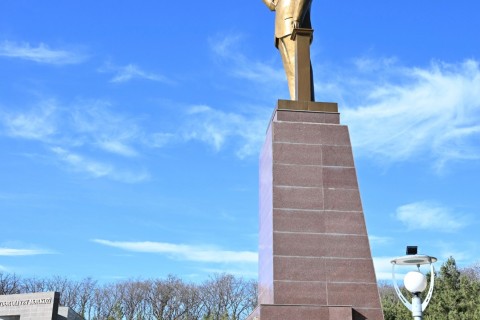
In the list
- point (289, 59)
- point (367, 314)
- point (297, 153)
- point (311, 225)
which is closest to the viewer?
point (367, 314)

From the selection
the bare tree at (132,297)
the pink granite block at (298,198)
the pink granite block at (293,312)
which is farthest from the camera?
the bare tree at (132,297)

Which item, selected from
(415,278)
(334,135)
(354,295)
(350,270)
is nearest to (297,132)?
(334,135)

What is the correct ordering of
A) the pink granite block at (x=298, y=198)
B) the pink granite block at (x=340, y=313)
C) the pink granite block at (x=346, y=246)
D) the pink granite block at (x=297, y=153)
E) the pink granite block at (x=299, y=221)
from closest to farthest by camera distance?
the pink granite block at (x=340, y=313) → the pink granite block at (x=346, y=246) → the pink granite block at (x=299, y=221) → the pink granite block at (x=298, y=198) → the pink granite block at (x=297, y=153)

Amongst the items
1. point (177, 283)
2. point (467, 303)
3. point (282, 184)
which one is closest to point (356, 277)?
point (282, 184)

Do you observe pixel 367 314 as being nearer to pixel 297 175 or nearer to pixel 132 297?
pixel 297 175

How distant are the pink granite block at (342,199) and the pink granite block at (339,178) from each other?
0.10 meters

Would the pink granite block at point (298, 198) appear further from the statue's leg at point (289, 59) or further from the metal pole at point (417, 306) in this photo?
the metal pole at point (417, 306)

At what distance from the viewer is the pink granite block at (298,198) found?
10719 millimetres

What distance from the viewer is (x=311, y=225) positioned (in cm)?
1059

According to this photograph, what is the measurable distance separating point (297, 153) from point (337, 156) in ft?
2.61

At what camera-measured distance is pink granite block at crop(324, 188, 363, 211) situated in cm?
1080

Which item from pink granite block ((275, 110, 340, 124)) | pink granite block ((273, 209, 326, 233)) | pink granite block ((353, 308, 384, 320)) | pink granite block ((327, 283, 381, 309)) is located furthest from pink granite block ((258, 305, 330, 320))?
pink granite block ((275, 110, 340, 124))

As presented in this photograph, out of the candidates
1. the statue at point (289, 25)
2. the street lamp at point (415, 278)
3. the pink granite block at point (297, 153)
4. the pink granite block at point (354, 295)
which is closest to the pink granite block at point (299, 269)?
the pink granite block at point (354, 295)

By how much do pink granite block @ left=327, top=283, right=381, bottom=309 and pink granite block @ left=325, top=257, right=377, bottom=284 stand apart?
3.6 inches
